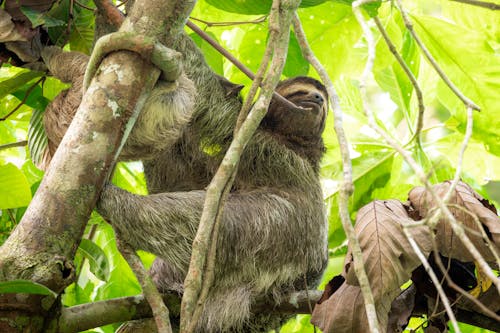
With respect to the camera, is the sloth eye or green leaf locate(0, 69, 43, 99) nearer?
green leaf locate(0, 69, 43, 99)

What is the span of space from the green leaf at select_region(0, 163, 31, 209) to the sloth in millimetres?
572

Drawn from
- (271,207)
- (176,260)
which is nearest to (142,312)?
(176,260)

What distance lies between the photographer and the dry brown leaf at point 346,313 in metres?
4.57

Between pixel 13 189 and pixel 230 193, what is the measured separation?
2147 millimetres

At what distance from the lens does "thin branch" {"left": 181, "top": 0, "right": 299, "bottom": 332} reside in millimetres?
3605

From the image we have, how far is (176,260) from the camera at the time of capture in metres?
5.61

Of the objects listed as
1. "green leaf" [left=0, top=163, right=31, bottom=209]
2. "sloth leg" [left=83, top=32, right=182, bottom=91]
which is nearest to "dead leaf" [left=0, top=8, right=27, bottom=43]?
"sloth leg" [left=83, top=32, right=182, bottom=91]

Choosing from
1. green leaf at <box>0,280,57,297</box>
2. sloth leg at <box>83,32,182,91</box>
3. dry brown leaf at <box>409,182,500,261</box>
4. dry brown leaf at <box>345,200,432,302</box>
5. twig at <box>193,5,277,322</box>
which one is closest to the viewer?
green leaf at <box>0,280,57,297</box>

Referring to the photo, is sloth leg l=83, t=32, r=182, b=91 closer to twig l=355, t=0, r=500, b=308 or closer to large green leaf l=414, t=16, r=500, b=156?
twig l=355, t=0, r=500, b=308

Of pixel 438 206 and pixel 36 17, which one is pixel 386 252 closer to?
pixel 438 206

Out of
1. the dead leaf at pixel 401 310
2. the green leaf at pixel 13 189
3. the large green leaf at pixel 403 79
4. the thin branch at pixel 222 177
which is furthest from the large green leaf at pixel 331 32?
the green leaf at pixel 13 189

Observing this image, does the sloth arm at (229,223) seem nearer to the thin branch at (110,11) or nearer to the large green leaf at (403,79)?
the thin branch at (110,11)

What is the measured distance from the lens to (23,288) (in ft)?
12.0

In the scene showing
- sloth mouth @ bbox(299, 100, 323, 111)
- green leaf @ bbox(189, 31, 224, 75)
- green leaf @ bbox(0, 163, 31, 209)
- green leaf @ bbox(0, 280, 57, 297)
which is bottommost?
sloth mouth @ bbox(299, 100, 323, 111)
